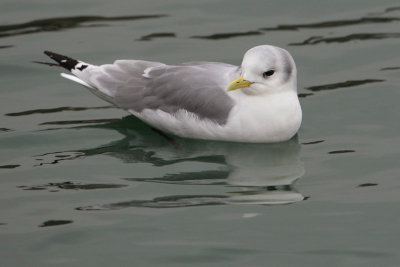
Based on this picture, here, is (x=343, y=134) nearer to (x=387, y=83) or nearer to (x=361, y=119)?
(x=361, y=119)

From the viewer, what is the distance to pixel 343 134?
8.62 m

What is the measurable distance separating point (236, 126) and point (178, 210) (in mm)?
1374

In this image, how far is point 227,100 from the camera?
27.6 feet

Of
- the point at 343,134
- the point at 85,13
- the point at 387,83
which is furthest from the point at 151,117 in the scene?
the point at 85,13

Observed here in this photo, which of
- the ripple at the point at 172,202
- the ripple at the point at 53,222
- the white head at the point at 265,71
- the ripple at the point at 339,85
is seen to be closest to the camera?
the ripple at the point at 53,222

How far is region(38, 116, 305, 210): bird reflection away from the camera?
736 centimetres

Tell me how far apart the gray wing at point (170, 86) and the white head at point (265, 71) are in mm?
190

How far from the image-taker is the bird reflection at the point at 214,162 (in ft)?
24.2

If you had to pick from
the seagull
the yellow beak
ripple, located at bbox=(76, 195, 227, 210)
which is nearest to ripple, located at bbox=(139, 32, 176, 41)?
the seagull

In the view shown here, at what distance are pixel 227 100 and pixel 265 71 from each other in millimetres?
429

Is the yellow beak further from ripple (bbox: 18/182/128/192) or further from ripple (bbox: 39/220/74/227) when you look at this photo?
ripple (bbox: 39/220/74/227)

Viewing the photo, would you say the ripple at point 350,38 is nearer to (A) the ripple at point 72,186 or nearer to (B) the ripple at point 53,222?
(A) the ripple at point 72,186

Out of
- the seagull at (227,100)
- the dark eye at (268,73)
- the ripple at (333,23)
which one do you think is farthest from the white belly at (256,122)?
the ripple at (333,23)

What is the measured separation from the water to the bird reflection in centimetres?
2
